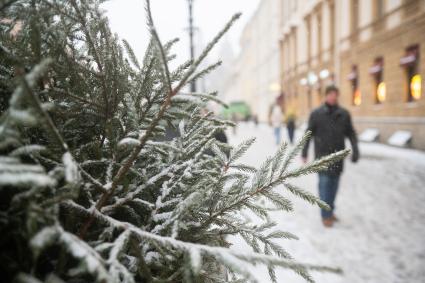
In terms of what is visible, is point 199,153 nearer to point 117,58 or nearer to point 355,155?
point 117,58

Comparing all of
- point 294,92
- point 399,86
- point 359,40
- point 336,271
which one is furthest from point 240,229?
point 294,92

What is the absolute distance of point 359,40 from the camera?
16.8 m

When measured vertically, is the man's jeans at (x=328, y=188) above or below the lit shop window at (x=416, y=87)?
below

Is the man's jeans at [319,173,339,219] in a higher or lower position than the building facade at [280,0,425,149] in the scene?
lower

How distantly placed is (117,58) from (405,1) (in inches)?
571

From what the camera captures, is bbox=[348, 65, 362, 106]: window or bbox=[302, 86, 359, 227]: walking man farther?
bbox=[348, 65, 362, 106]: window

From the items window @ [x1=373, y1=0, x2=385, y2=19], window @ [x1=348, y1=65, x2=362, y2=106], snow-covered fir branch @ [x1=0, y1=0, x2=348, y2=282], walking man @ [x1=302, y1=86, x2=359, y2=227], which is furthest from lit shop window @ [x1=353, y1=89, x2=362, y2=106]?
snow-covered fir branch @ [x1=0, y1=0, x2=348, y2=282]

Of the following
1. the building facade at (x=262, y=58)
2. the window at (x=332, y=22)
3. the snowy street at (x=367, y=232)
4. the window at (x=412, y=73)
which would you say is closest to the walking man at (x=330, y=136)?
the snowy street at (x=367, y=232)

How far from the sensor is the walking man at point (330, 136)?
17.2 ft

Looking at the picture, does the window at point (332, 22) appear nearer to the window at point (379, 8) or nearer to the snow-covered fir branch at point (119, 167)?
the window at point (379, 8)

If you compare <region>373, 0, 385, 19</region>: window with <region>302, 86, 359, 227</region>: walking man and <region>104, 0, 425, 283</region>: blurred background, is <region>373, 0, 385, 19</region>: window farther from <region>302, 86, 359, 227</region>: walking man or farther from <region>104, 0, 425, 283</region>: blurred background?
<region>302, 86, 359, 227</region>: walking man

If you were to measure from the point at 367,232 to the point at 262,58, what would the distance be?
38910mm

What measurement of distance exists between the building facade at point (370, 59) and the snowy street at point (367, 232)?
5.77 m

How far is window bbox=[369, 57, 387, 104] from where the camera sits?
15123mm
